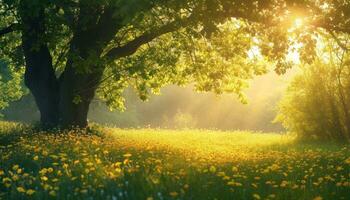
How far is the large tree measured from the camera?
517 inches

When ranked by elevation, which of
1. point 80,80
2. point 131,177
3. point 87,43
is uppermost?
point 87,43

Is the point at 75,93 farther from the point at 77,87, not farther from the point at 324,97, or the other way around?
the point at 324,97

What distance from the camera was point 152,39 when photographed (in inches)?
789

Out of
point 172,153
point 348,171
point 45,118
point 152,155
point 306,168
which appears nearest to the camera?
point 348,171

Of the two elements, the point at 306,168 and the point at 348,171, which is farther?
the point at 306,168

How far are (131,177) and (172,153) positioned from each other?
4568mm

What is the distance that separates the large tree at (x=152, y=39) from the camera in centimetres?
1312

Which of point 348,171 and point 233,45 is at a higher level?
point 233,45

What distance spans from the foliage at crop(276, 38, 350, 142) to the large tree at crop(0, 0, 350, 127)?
8.70ft

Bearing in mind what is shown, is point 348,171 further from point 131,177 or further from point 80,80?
point 80,80

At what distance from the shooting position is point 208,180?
845cm

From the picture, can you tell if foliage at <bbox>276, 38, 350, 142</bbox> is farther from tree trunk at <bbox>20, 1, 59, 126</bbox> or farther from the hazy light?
tree trunk at <bbox>20, 1, 59, 126</bbox>

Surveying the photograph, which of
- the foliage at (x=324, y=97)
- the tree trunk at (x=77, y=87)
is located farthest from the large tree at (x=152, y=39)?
the foliage at (x=324, y=97)

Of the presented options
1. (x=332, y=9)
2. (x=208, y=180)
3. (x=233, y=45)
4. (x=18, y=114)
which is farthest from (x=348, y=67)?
(x=18, y=114)
